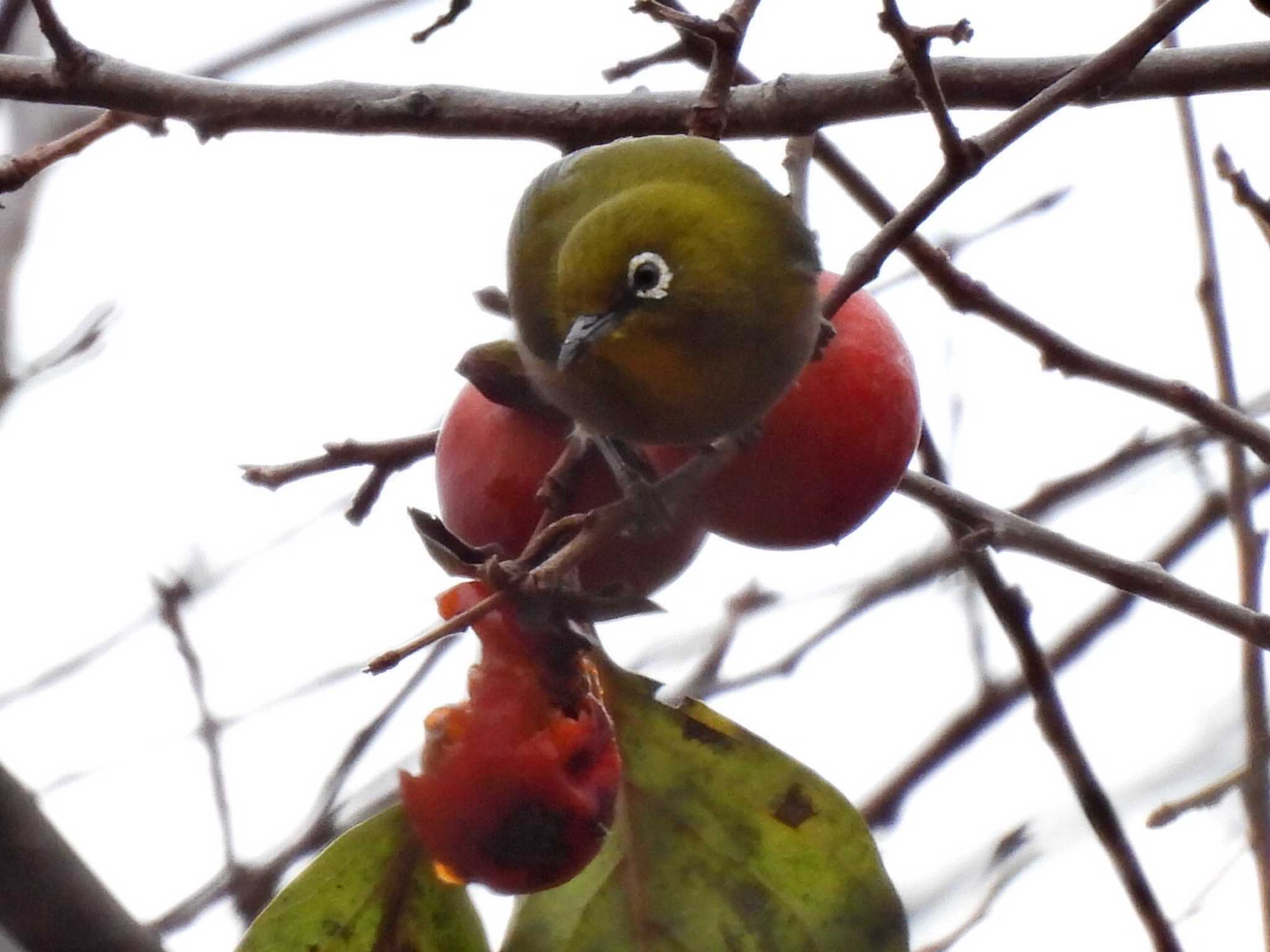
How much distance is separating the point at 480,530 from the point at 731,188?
0.38 m

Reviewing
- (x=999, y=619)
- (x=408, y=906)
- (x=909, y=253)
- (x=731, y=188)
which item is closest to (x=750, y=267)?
(x=731, y=188)

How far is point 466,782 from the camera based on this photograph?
1151mm

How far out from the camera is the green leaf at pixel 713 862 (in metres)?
1.30

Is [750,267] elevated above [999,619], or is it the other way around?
[750,267]

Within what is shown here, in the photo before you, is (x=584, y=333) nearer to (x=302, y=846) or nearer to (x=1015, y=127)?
(x=1015, y=127)

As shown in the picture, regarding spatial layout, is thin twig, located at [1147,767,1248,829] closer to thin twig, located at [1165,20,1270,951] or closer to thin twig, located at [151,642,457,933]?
thin twig, located at [1165,20,1270,951]

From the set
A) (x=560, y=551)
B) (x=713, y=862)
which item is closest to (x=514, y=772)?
(x=560, y=551)

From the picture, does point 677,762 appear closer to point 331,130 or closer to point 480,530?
point 480,530

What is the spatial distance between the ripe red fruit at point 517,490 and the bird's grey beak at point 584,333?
8 centimetres

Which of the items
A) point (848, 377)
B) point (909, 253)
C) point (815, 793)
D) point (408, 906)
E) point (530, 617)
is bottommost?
point (408, 906)

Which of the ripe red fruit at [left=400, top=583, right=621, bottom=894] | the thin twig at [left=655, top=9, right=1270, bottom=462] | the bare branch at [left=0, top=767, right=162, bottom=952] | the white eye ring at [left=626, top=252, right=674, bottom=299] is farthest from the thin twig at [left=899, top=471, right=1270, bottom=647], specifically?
the bare branch at [left=0, top=767, right=162, bottom=952]

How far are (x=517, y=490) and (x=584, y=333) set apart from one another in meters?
0.15

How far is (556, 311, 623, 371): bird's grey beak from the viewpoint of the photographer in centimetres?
126

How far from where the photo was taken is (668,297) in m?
1.33
